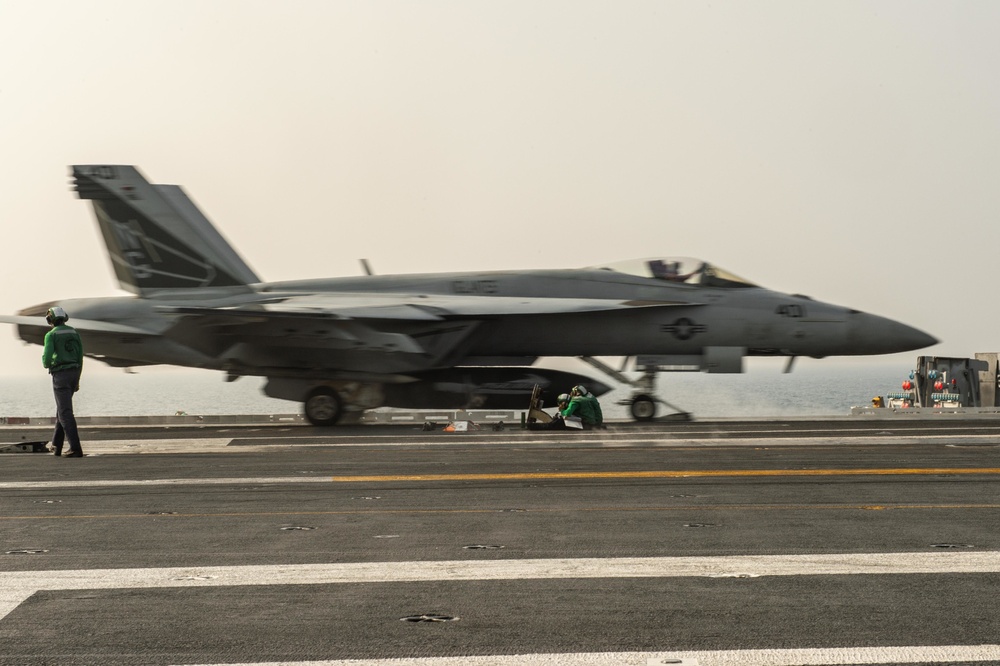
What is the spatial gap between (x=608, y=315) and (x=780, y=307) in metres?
3.90

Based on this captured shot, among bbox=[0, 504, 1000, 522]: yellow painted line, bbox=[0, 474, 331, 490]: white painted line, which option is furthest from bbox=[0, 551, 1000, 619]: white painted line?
bbox=[0, 474, 331, 490]: white painted line

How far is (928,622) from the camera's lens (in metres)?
4.80

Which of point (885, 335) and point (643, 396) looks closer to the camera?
point (885, 335)

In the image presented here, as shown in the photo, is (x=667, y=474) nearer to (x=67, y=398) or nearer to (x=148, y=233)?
(x=67, y=398)

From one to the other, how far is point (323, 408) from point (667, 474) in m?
13.9

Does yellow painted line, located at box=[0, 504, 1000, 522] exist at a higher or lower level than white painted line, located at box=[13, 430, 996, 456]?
higher

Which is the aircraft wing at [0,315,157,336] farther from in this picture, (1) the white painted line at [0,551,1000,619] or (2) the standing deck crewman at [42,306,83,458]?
(1) the white painted line at [0,551,1000,619]

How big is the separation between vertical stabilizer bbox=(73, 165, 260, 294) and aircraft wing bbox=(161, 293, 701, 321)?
2.11 m

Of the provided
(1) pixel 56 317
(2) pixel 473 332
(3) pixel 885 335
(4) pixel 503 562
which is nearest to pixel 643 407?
(2) pixel 473 332

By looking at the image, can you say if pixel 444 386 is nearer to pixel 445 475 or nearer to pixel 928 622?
pixel 445 475

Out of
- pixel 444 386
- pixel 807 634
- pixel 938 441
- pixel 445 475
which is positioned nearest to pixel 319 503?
pixel 445 475

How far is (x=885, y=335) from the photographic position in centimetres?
2348

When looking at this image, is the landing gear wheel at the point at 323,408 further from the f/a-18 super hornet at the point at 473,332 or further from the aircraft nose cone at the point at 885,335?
the aircraft nose cone at the point at 885,335

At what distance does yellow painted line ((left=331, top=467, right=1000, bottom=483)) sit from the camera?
10.8 metres
